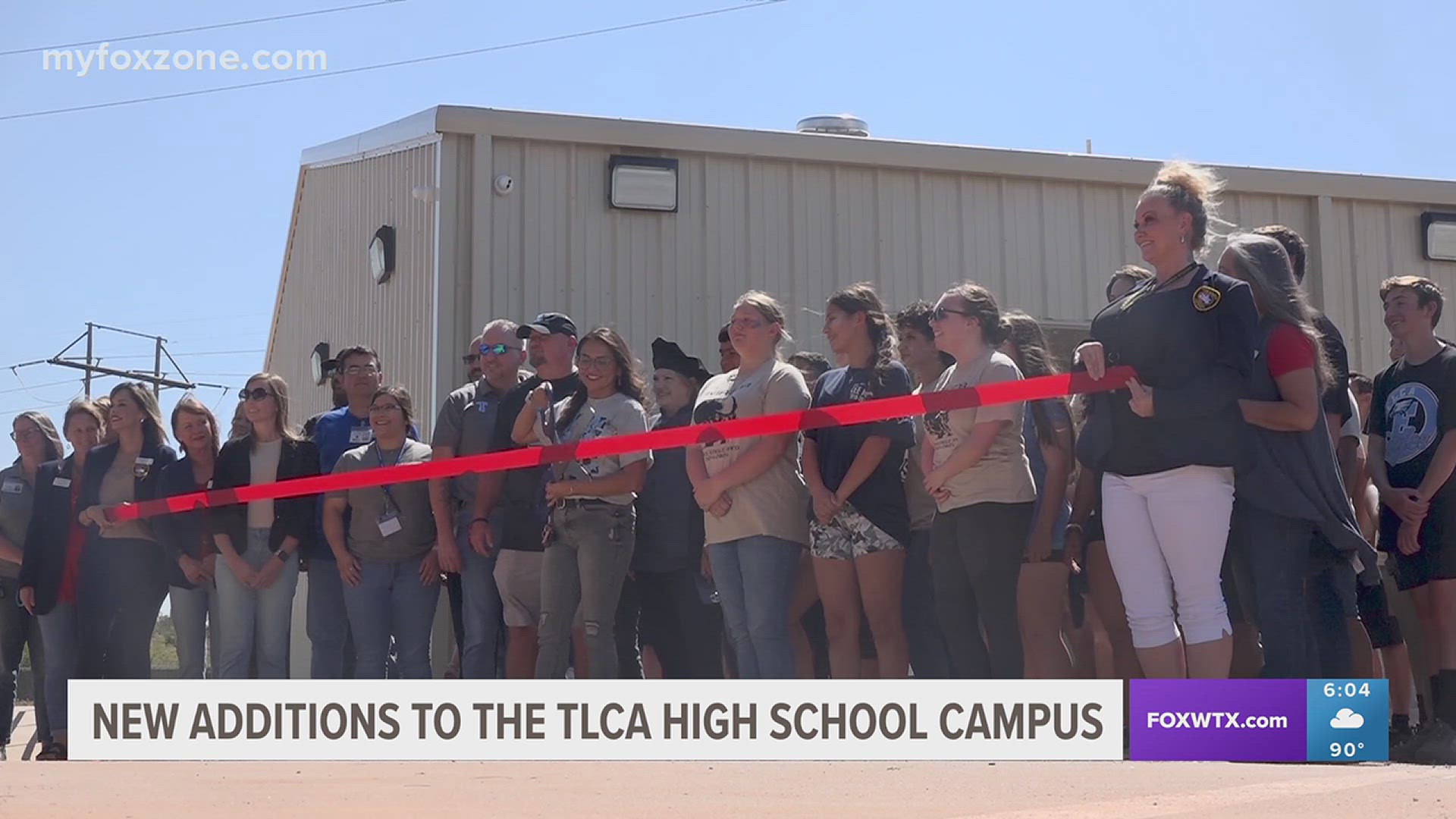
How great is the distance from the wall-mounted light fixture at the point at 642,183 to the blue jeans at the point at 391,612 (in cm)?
269

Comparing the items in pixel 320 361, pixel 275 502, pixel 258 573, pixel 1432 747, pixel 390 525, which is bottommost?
pixel 1432 747

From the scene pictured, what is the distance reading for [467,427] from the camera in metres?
6.98

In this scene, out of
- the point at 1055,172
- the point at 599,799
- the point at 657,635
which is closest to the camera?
the point at 599,799

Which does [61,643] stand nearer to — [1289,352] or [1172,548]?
[1172,548]

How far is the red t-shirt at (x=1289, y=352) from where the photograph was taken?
16.0 ft

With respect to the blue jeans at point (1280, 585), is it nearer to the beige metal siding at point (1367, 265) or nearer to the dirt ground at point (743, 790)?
the dirt ground at point (743, 790)

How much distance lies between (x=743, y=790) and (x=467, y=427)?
10.5ft

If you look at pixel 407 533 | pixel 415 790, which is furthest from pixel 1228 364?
pixel 407 533

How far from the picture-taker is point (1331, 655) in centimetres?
509

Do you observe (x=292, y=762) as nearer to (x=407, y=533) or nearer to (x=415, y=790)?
(x=415, y=790)

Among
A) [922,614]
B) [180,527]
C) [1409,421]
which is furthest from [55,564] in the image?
[1409,421]

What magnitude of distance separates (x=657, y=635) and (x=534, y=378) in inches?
49.6

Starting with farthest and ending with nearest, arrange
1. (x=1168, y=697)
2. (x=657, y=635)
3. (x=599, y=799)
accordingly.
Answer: (x=657, y=635)
(x=1168, y=697)
(x=599, y=799)

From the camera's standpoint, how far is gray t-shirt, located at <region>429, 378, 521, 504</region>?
6.93m
